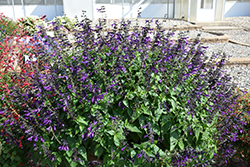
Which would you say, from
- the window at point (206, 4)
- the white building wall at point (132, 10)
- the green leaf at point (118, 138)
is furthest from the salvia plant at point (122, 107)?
the window at point (206, 4)

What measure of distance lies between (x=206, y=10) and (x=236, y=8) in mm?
5178

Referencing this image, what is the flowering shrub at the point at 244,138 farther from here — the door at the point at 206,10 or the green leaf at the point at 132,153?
the door at the point at 206,10

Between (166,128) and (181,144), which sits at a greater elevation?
(166,128)

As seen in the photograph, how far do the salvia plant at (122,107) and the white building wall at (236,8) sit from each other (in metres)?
18.6

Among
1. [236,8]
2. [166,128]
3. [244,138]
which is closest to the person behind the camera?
[166,128]

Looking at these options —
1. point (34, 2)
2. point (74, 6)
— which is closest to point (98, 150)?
point (74, 6)

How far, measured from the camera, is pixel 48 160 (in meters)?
2.14

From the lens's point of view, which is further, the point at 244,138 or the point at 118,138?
the point at 244,138

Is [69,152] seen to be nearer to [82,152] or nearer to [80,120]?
[82,152]

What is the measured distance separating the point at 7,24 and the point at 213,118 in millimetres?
8406

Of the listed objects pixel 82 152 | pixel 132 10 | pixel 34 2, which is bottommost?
pixel 82 152

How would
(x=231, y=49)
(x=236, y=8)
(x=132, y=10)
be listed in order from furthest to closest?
(x=236, y=8)
(x=132, y=10)
(x=231, y=49)

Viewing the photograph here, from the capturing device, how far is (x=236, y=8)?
60.8 feet

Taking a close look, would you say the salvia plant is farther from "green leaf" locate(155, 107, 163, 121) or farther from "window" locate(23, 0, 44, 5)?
"window" locate(23, 0, 44, 5)
